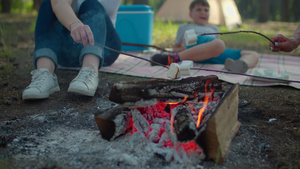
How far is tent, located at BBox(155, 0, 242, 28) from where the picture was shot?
7.02 m

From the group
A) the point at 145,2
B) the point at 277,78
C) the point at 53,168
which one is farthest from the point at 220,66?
the point at 145,2

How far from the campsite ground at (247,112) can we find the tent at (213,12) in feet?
16.7

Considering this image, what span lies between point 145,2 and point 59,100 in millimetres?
5280

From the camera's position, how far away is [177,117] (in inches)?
50.7

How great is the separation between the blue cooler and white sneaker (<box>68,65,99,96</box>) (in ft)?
6.99

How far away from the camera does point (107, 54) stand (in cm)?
284

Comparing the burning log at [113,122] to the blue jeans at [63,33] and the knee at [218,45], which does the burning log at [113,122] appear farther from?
the knee at [218,45]

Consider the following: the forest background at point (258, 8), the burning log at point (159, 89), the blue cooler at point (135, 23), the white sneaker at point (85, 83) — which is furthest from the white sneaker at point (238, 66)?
the forest background at point (258, 8)

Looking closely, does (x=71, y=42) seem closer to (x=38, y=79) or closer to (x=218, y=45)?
(x=38, y=79)

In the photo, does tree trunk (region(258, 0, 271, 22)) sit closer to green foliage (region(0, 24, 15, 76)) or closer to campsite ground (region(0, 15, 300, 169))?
campsite ground (region(0, 15, 300, 169))

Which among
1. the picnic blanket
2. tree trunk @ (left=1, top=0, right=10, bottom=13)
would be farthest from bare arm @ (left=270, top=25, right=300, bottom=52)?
tree trunk @ (left=1, top=0, right=10, bottom=13)

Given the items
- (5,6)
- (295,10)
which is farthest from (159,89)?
(295,10)

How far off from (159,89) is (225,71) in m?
1.80

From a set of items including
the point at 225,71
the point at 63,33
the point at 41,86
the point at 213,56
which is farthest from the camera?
the point at 213,56
